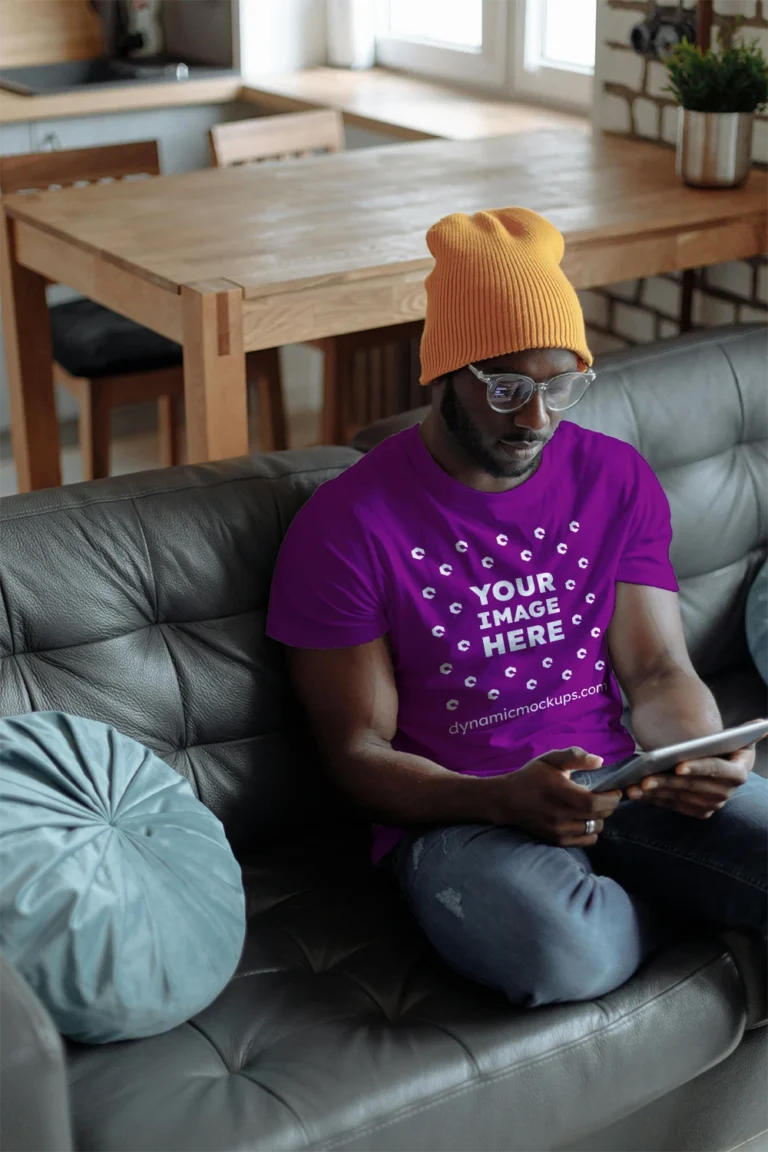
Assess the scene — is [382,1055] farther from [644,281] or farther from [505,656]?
[644,281]

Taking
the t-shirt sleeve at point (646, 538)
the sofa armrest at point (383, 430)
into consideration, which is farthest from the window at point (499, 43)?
the t-shirt sleeve at point (646, 538)

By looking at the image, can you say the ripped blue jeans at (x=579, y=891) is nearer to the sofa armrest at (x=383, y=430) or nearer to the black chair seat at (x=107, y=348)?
the sofa armrest at (x=383, y=430)

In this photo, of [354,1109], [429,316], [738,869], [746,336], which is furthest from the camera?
[746,336]

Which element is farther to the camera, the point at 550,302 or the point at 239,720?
the point at 239,720

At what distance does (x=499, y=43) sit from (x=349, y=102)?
0.45 meters

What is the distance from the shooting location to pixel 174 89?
164 inches

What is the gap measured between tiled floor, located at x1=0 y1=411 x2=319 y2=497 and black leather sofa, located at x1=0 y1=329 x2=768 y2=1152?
2.10 metres

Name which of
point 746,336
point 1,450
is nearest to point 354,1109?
point 746,336

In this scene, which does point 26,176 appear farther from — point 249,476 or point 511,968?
point 511,968

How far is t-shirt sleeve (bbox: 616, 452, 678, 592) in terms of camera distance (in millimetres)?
A: 1899

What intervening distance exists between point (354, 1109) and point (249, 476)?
85 centimetres

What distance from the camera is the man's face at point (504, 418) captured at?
1720mm

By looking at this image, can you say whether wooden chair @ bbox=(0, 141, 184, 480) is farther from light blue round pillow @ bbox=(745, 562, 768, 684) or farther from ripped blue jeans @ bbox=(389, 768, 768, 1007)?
ripped blue jeans @ bbox=(389, 768, 768, 1007)

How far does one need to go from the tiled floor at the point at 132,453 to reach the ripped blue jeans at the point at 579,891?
242 centimetres
